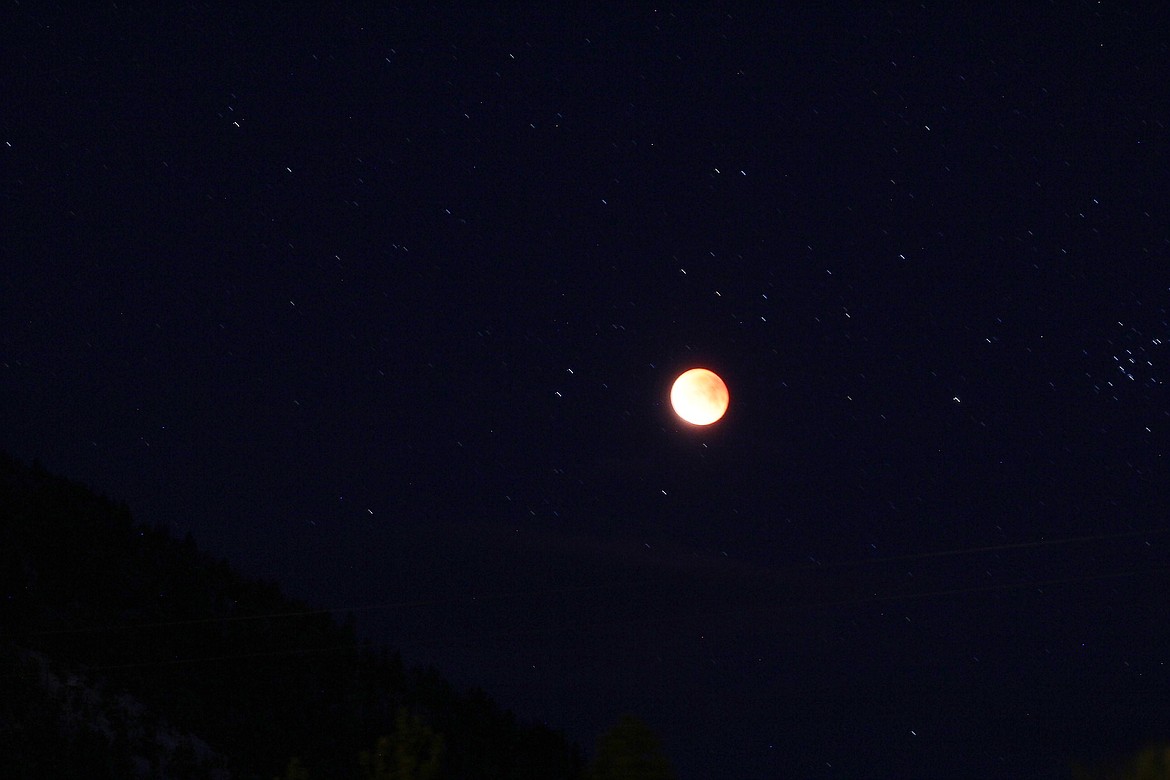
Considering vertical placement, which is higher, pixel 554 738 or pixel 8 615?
pixel 554 738

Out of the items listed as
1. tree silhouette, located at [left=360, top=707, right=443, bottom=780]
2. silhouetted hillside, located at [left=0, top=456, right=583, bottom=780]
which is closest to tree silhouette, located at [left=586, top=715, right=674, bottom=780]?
tree silhouette, located at [left=360, top=707, right=443, bottom=780]

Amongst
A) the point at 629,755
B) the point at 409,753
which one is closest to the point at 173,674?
the point at 409,753

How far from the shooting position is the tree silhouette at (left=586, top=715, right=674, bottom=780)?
14.7 metres

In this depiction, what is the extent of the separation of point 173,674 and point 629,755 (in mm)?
74666

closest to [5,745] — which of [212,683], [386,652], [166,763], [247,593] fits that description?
[166,763]

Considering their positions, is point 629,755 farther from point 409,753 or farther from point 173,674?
point 173,674

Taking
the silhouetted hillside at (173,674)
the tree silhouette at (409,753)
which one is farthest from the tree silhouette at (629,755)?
the silhouetted hillside at (173,674)

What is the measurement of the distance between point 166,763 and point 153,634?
32.8 meters

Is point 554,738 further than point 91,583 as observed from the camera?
Yes

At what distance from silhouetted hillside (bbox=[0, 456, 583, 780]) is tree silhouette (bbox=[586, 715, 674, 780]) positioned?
4008 centimetres

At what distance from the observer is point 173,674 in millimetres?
83250

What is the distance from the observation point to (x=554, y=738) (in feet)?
391

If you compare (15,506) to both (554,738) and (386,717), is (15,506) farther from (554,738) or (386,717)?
(554,738)

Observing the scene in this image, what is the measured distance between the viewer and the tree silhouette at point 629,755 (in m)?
14.7
